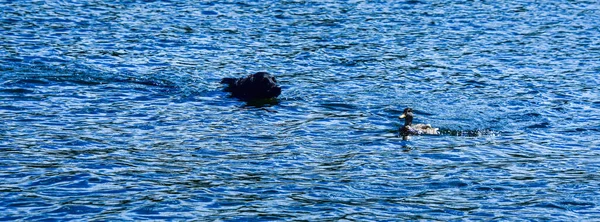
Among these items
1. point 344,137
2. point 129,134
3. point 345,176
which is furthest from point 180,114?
point 345,176

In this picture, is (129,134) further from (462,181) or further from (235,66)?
(235,66)

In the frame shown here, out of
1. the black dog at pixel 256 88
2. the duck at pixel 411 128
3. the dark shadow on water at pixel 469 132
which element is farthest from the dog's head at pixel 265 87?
the dark shadow on water at pixel 469 132

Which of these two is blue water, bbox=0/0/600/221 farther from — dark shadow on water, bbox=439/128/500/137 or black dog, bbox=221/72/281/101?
black dog, bbox=221/72/281/101

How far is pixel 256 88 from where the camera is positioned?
23.5 m

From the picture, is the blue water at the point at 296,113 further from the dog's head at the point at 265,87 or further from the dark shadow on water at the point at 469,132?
the dog's head at the point at 265,87

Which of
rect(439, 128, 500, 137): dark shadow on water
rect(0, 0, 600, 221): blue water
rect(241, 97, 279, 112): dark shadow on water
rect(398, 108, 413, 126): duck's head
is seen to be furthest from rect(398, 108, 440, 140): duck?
rect(241, 97, 279, 112): dark shadow on water

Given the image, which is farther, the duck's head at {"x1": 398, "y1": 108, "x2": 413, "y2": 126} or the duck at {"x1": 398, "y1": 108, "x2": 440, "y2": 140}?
the duck's head at {"x1": 398, "y1": 108, "x2": 413, "y2": 126}

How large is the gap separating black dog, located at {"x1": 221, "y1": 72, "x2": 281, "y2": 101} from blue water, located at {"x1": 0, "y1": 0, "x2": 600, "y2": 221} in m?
0.46

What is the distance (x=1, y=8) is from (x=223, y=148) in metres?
17.9

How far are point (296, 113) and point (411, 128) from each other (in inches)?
117

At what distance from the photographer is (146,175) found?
17.2 meters

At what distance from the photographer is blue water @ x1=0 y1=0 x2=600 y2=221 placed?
16.1 meters

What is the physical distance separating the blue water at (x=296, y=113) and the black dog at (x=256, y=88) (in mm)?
462

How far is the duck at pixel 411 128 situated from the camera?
20.4m
